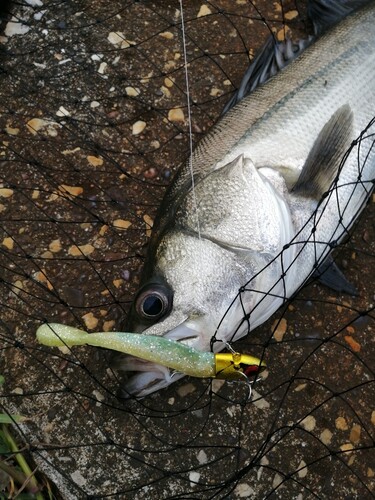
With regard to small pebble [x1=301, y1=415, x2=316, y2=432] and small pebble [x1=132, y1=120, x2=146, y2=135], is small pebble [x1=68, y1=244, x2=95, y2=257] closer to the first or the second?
Result: small pebble [x1=132, y1=120, x2=146, y2=135]

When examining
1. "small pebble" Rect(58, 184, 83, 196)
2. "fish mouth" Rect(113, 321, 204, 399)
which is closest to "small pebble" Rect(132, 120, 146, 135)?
"small pebble" Rect(58, 184, 83, 196)

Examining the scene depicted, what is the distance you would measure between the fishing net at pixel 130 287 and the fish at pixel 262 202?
0.32 meters

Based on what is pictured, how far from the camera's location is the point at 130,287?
10.00 ft

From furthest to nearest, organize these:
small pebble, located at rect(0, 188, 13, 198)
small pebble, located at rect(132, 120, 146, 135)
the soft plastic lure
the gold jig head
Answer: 1. small pebble, located at rect(132, 120, 146, 135)
2. small pebble, located at rect(0, 188, 13, 198)
3. the gold jig head
4. the soft plastic lure

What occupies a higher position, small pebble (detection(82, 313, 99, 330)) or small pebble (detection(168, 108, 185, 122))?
small pebble (detection(168, 108, 185, 122))

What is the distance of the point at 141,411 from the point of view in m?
2.76

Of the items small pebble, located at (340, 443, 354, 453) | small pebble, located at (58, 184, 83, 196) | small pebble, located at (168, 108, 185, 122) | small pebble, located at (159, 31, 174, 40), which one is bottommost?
small pebble, located at (58, 184, 83, 196)

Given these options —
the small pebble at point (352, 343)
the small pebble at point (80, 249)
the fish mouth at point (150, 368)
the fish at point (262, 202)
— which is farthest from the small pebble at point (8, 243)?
the small pebble at point (352, 343)

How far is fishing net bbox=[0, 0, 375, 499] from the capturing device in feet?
8.86

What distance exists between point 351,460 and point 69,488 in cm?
123

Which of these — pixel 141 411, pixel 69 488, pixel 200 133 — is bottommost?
pixel 69 488

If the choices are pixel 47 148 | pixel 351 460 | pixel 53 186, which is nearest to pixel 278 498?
pixel 351 460

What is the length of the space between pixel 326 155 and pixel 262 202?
16.6 inches

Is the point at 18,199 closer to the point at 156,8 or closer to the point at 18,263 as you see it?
the point at 18,263
